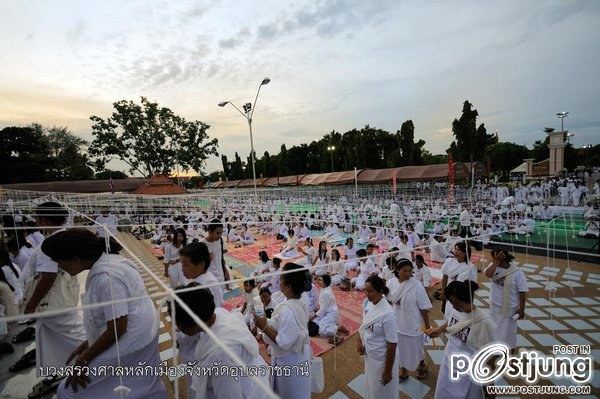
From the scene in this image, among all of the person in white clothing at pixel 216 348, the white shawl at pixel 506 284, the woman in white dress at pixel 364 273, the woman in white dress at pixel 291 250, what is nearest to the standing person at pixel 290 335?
the person in white clothing at pixel 216 348

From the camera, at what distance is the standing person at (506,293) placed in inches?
147

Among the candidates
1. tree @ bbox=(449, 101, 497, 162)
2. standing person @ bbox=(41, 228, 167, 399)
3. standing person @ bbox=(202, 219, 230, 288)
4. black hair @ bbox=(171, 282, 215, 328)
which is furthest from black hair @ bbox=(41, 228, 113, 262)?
tree @ bbox=(449, 101, 497, 162)

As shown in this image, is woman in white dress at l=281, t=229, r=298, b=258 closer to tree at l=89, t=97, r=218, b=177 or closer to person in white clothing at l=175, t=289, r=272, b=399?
person in white clothing at l=175, t=289, r=272, b=399

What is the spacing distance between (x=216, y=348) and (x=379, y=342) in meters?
1.70

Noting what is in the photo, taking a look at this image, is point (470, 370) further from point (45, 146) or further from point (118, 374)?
point (45, 146)

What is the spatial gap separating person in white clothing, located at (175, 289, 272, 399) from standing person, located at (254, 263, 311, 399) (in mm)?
510

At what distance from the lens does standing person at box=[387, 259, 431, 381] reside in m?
3.65

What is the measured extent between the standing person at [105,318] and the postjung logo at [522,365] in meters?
2.59

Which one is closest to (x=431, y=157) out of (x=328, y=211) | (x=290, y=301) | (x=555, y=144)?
(x=555, y=144)

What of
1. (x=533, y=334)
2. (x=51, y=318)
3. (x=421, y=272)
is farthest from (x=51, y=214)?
(x=533, y=334)

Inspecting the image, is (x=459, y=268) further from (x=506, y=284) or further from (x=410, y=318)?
(x=410, y=318)

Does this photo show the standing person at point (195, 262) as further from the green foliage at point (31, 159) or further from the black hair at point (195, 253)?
the green foliage at point (31, 159)

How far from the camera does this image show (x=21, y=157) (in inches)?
1188

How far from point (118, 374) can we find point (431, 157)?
7714cm
